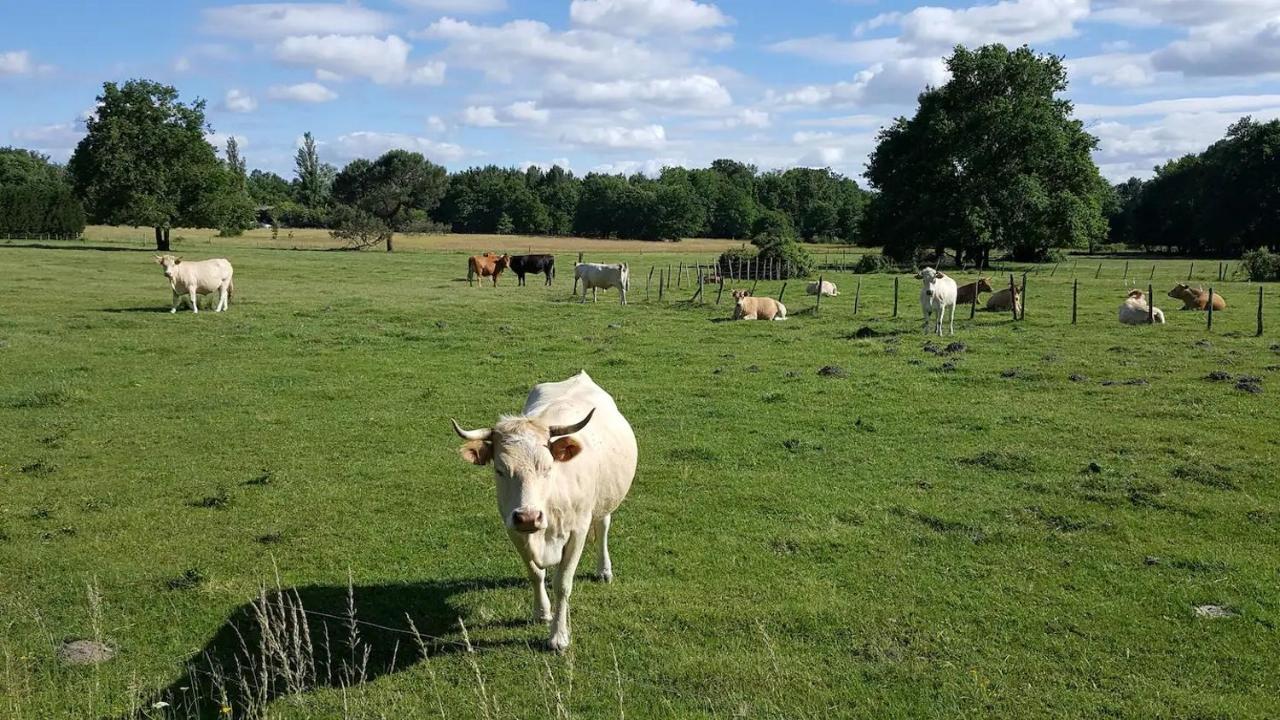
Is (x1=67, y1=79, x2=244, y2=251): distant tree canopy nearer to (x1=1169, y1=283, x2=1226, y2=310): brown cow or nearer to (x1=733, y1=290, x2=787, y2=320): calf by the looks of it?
(x1=733, y1=290, x2=787, y2=320): calf

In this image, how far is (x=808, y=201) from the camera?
5261 inches

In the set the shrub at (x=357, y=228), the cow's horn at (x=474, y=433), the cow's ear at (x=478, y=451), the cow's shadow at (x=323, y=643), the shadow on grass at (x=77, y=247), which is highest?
the shrub at (x=357, y=228)

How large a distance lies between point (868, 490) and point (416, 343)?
49.1ft

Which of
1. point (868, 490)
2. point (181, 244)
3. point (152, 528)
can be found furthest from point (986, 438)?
point (181, 244)

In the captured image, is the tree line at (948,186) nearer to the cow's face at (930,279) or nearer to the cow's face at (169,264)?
the cow's face at (930,279)

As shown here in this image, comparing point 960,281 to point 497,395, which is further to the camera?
point 960,281

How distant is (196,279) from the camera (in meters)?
28.7

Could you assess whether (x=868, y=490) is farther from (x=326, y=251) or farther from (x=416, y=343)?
(x=326, y=251)

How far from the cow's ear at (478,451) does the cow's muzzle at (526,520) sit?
23.0 inches

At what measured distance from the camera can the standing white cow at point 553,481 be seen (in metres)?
6.54

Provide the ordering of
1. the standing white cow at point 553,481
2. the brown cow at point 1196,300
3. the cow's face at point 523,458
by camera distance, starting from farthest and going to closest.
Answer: the brown cow at point 1196,300
the standing white cow at point 553,481
the cow's face at point 523,458

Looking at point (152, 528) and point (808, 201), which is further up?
point (808, 201)

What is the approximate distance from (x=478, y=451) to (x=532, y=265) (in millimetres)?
42251

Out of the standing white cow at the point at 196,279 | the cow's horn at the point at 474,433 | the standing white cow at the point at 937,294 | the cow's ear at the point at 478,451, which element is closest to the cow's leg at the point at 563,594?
the cow's ear at the point at 478,451
